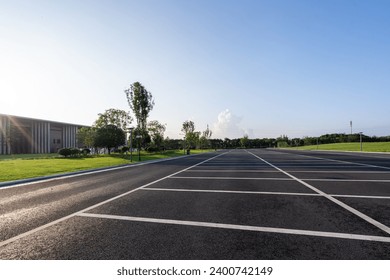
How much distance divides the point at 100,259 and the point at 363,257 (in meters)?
3.80

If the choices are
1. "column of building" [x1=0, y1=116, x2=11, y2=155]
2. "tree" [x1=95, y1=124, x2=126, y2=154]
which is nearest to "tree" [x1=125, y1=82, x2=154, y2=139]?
"tree" [x1=95, y1=124, x2=126, y2=154]

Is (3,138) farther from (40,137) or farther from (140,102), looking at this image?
(140,102)

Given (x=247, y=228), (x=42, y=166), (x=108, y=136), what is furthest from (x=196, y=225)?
(x=108, y=136)

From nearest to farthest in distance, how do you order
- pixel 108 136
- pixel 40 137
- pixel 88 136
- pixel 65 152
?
pixel 65 152
pixel 108 136
pixel 88 136
pixel 40 137

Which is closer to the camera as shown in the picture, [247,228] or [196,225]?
[247,228]

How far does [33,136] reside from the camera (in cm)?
5050

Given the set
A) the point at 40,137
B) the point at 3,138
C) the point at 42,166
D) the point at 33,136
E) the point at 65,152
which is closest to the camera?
the point at 42,166

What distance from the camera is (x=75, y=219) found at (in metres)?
4.50

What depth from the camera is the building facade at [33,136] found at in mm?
43497

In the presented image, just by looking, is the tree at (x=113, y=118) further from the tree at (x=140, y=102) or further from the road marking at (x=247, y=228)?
the road marking at (x=247, y=228)

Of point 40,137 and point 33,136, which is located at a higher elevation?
point 33,136

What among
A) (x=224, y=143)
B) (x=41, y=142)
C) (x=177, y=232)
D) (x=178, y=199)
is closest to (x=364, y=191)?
(x=178, y=199)

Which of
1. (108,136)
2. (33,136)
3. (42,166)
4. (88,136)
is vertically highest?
(33,136)
